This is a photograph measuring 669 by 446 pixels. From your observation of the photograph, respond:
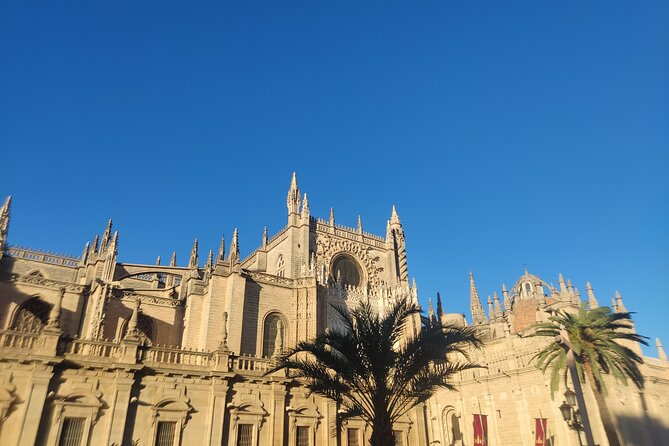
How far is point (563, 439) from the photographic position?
73.9 ft

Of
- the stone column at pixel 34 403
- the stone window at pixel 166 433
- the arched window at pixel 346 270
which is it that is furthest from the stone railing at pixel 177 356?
the arched window at pixel 346 270

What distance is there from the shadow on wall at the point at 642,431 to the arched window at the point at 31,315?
32789 mm

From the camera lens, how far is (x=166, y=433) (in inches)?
714

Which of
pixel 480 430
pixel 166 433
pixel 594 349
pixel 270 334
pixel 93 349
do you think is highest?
pixel 270 334

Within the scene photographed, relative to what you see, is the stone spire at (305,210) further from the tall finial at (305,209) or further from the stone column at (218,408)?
the stone column at (218,408)

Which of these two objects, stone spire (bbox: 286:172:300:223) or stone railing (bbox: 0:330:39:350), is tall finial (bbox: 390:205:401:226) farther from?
stone railing (bbox: 0:330:39:350)

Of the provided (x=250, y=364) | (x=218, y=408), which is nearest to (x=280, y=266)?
(x=250, y=364)

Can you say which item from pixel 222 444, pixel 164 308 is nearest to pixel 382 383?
pixel 222 444

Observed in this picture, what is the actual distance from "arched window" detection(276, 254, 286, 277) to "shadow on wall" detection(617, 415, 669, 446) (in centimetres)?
2375

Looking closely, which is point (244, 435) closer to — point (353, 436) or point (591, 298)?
point (353, 436)

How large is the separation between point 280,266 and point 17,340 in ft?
75.5

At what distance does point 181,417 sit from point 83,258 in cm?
2279

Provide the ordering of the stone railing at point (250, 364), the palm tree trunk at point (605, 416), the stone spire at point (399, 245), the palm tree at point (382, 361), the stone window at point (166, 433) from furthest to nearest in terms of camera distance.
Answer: the stone spire at point (399, 245) → the stone railing at point (250, 364) → the palm tree trunk at point (605, 416) → the stone window at point (166, 433) → the palm tree at point (382, 361)

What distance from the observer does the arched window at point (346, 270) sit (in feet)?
131
